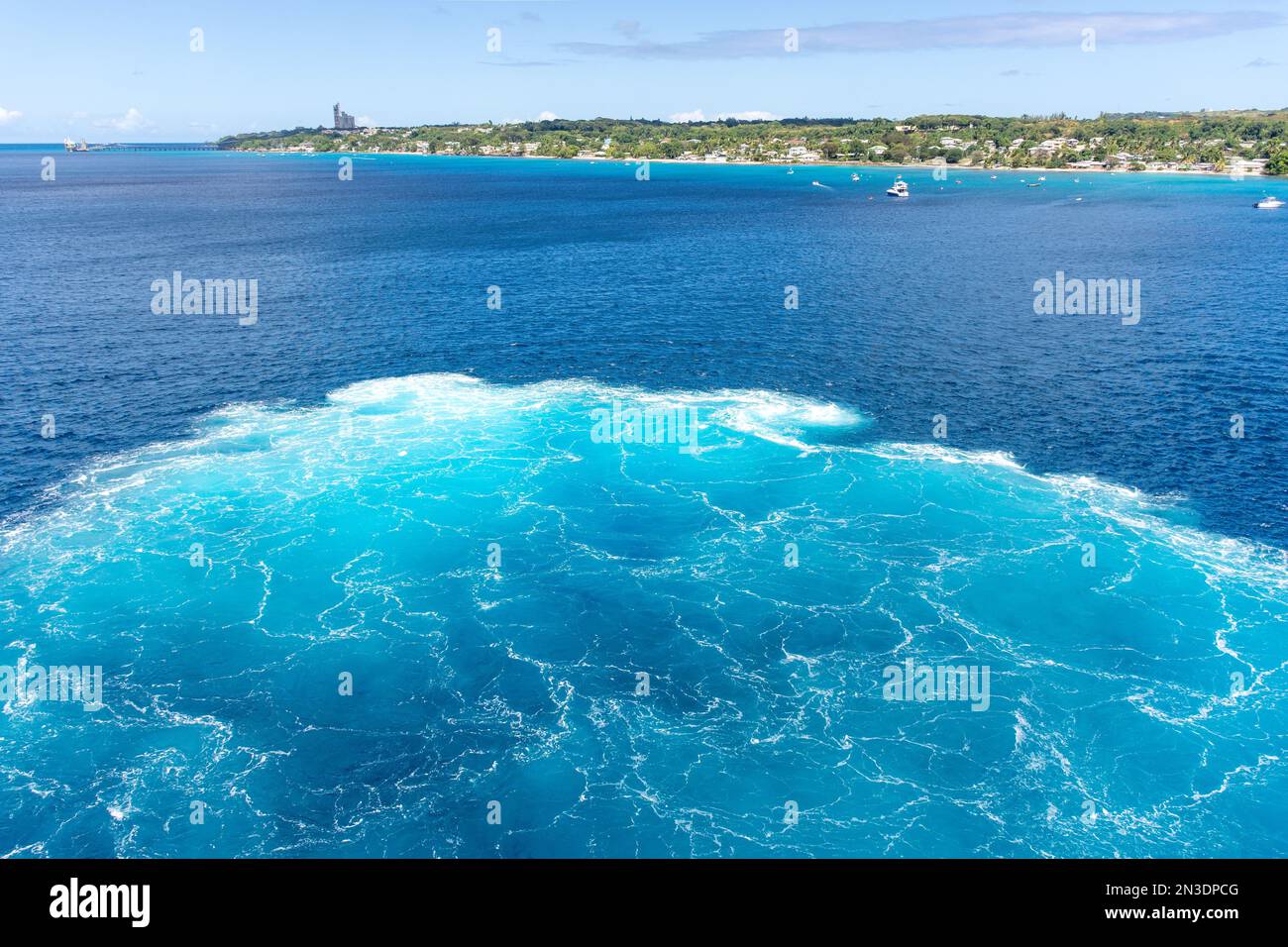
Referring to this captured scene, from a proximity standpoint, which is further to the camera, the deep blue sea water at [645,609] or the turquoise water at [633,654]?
the deep blue sea water at [645,609]

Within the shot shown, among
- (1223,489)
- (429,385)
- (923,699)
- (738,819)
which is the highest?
(429,385)

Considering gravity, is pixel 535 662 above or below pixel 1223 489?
below

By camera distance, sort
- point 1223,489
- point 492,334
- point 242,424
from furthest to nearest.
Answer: point 492,334
point 242,424
point 1223,489

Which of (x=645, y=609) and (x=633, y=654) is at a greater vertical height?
(x=645, y=609)

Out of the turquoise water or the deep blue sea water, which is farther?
the deep blue sea water

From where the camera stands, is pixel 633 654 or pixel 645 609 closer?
pixel 633 654

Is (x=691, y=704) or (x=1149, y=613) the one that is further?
(x=1149, y=613)
